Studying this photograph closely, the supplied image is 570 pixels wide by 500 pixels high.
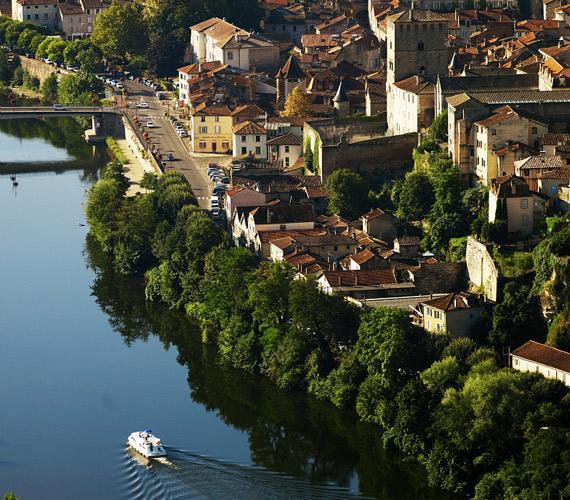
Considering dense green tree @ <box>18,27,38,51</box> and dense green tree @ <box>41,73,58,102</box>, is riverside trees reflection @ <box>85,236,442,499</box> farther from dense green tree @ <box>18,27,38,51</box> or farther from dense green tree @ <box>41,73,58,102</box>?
dense green tree @ <box>18,27,38,51</box>

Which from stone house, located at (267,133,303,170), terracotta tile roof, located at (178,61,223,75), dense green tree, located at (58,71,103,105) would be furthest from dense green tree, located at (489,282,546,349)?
dense green tree, located at (58,71,103,105)

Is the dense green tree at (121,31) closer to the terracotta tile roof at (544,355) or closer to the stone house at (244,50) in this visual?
the stone house at (244,50)

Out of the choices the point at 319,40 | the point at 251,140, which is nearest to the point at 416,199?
the point at 251,140

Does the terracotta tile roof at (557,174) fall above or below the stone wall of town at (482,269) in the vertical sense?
above

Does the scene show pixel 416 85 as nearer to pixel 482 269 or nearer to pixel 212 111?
pixel 212 111

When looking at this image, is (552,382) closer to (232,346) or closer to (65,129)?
(232,346)

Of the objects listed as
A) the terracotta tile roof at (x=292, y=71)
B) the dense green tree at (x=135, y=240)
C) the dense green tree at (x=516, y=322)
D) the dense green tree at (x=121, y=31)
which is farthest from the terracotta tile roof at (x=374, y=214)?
the dense green tree at (x=121, y=31)
